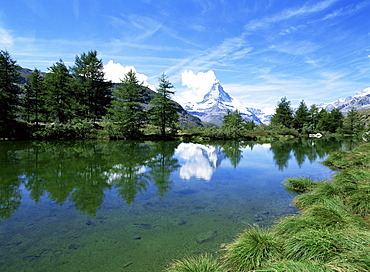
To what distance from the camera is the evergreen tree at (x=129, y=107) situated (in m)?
35.4

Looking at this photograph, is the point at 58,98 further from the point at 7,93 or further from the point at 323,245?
the point at 323,245

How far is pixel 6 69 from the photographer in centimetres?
3070

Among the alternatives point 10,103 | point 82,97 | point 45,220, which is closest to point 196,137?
point 82,97

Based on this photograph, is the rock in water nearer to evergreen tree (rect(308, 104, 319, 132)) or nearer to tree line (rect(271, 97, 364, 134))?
tree line (rect(271, 97, 364, 134))

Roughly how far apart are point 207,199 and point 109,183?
5069 mm

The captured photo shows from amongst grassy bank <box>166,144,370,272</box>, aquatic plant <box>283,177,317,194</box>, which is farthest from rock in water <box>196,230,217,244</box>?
aquatic plant <box>283,177,317,194</box>

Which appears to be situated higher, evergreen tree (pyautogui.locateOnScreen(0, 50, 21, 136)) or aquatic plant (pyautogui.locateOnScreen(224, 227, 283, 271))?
evergreen tree (pyautogui.locateOnScreen(0, 50, 21, 136))

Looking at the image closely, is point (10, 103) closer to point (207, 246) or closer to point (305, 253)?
point (207, 246)

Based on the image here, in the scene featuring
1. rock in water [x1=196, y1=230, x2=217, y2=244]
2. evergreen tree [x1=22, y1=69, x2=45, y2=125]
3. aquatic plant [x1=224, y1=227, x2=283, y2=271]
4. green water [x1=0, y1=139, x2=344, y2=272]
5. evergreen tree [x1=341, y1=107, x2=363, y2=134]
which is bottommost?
rock in water [x1=196, y1=230, x2=217, y2=244]

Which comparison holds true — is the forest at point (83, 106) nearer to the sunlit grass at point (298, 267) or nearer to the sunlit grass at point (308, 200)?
the sunlit grass at point (308, 200)

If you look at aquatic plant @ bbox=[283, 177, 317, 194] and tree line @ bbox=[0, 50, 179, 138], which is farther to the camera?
tree line @ bbox=[0, 50, 179, 138]

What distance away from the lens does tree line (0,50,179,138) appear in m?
31.7

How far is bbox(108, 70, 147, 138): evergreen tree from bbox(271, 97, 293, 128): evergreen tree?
48480mm

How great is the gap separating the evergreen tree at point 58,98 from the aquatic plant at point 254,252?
3799cm
